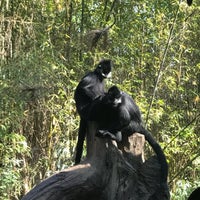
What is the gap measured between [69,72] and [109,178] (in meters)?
2.35

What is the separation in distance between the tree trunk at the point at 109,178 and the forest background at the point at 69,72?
5.22 ft

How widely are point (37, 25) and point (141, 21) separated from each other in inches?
43.8

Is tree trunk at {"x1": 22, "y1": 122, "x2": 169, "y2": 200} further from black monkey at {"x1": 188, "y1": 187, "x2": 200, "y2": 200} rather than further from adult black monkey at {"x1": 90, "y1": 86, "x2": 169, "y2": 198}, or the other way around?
black monkey at {"x1": 188, "y1": 187, "x2": 200, "y2": 200}

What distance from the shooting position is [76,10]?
191 inches

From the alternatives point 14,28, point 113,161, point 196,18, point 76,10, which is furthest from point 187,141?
point 113,161

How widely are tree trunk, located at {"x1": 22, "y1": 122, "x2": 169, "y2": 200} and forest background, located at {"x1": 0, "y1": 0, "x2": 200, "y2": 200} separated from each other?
1.59 metres

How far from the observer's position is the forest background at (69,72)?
4148mm

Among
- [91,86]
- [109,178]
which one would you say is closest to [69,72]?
[91,86]

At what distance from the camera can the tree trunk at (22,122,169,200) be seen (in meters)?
2.12

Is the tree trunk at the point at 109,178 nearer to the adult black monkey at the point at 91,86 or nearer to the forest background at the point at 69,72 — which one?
the adult black monkey at the point at 91,86

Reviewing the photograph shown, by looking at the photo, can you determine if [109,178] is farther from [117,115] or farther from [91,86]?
[91,86]

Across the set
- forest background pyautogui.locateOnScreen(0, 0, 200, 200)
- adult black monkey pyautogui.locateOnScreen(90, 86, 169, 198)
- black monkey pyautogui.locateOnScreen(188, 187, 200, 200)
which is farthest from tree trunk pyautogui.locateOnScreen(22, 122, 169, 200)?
forest background pyautogui.locateOnScreen(0, 0, 200, 200)

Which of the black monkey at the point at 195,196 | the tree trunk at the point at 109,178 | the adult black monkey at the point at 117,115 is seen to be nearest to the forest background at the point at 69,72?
the adult black monkey at the point at 117,115

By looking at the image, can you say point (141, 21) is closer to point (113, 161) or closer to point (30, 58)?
point (30, 58)
